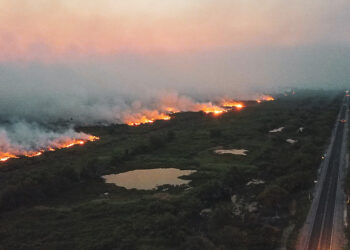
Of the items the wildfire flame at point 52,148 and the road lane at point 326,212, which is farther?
the wildfire flame at point 52,148

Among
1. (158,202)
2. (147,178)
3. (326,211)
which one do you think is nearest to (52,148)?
(147,178)

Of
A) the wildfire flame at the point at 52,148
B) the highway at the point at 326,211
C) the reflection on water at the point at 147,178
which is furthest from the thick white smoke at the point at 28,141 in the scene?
the highway at the point at 326,211

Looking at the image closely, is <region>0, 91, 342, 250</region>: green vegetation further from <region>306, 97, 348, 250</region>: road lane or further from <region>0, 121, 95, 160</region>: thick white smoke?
<region>0, 121, 95, 160</region>: thick white smoke

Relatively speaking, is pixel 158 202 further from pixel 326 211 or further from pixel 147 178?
pixel 326 211

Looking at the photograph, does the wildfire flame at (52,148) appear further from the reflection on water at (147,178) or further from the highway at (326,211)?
the highway at (326,211)

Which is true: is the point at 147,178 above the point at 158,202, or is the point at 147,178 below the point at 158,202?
below

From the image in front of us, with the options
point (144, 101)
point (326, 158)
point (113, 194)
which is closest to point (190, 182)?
point (113, 194)
